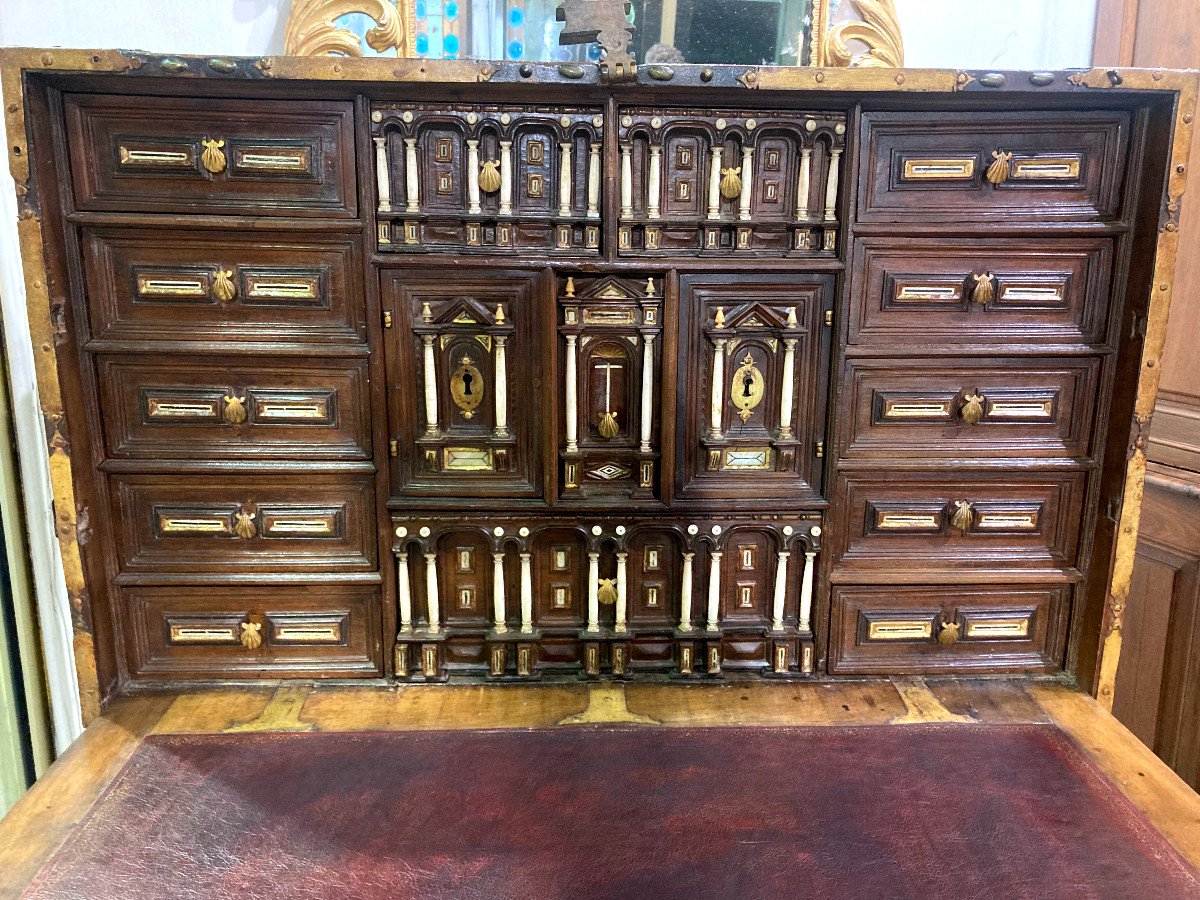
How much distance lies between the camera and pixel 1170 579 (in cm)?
242

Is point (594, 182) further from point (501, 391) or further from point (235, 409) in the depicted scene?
point (235, 409)

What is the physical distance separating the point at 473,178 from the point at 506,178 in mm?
77

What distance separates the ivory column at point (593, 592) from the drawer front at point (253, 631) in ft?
1.77

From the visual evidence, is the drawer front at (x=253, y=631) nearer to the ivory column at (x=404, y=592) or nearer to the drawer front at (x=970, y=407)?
the ivory column at (x=404, y=592)

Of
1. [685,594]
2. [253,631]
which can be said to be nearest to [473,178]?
[685,594]

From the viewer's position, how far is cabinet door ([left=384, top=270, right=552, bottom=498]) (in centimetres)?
191

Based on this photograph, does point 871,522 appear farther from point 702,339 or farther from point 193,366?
point 193,366

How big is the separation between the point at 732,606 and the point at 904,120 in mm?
1244

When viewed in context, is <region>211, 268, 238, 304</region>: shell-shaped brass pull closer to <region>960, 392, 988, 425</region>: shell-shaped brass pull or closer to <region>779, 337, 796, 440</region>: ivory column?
<region>779, 337, 796, 440</region>: ivory column

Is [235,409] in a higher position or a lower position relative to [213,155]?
lower

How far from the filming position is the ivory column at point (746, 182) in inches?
74.2

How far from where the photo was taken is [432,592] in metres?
2.04

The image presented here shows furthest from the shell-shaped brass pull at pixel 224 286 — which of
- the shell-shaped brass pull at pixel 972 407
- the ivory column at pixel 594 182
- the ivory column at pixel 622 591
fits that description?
the shell-shaped brass pull at pixel 972 407

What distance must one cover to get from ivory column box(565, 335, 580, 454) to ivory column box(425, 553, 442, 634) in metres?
0.44
